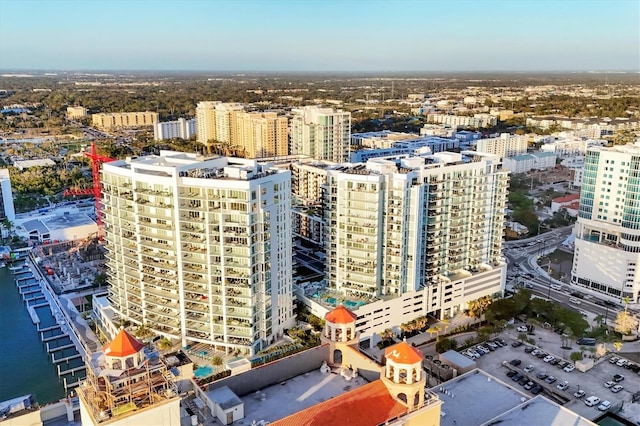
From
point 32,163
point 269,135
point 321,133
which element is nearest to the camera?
point 321,133

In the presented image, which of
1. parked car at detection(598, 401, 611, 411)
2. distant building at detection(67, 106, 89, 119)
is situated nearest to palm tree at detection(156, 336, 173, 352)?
parked car at detection(598, 401, 611, 411)

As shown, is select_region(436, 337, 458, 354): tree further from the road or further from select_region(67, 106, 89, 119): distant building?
select_region(67, 106, 89, 119): distant building

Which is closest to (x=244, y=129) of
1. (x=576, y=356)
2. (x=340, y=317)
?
(x=576, y=356)

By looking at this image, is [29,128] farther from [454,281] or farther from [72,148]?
[454,281]

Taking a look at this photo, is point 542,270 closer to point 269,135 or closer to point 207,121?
point 269,135

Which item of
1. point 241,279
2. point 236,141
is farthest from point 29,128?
point 241,279

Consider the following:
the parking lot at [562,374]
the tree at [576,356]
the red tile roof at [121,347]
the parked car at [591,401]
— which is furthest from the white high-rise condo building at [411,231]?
the red tile roof at [121,347]

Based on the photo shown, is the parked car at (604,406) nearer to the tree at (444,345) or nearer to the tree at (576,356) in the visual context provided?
the tree at (576,356)
